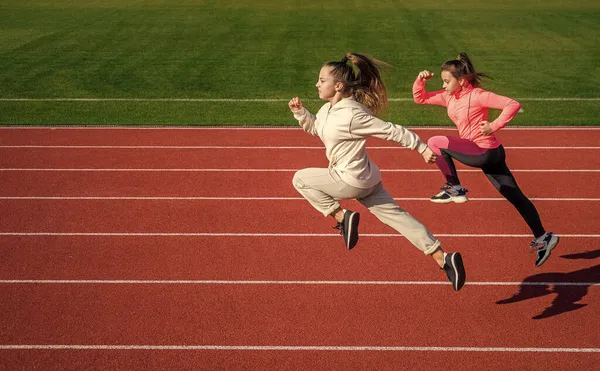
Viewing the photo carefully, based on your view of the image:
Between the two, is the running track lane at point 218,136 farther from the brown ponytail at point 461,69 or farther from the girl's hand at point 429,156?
the girl's hand at point 429,156

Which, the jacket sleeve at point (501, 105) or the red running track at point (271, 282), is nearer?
the red running track at point (271, 282)

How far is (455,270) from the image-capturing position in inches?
222

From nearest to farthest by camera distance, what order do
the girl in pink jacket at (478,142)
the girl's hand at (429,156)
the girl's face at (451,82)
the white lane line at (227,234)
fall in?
the girl's hand at (429,156) < the girl in pink jacket at (478,142) < the girl's face at (451,82) < the white lane line at (227,234)

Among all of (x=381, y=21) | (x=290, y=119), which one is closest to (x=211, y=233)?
(x=290, y=119)

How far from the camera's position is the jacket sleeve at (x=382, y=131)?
523 cm

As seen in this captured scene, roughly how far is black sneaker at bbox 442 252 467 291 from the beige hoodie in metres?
0.76

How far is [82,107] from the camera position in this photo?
13.6 metres

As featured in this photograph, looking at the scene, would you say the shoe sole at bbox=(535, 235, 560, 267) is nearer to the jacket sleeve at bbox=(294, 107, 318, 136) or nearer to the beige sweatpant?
the beige sweatpant

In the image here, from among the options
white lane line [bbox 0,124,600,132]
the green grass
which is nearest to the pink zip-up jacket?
white lane line [bbox 0,124,600,132]

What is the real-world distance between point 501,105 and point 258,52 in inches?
489

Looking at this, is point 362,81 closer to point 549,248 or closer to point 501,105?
point 501,105

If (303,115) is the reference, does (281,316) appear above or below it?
below

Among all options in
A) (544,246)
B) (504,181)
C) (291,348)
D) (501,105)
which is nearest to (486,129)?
(501,105)

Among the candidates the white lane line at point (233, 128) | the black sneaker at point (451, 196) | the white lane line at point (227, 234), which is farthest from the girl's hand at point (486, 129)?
the white lane line at point (233, 128)
